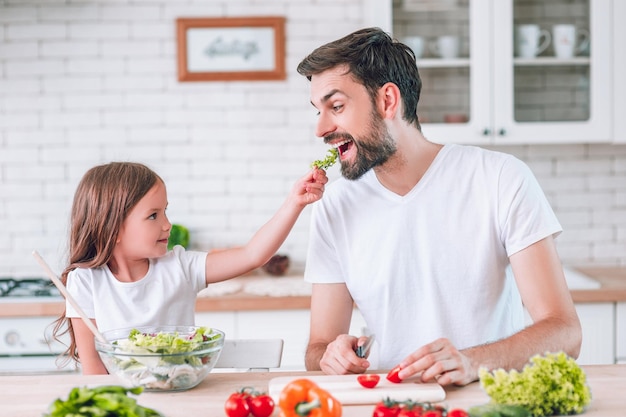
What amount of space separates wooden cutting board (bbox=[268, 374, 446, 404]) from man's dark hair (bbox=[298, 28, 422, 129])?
938mm

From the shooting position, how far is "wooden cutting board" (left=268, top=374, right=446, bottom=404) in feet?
5.64

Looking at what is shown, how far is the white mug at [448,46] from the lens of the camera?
373cm

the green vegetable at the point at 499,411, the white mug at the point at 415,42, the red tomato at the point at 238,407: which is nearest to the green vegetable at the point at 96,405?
the red tomato at the point at 238,407

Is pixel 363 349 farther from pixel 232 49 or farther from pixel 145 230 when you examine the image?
pixel 232 49

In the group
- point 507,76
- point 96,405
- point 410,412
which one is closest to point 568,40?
point 507,76

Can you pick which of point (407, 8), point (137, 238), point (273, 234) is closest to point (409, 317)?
point (273, 234)

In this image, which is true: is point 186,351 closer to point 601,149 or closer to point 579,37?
point 579,37

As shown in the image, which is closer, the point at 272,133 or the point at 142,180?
the point at 142,180

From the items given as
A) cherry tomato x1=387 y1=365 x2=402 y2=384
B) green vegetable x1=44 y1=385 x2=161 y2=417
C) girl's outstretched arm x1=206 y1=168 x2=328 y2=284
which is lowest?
cherry tomato x1=387 y1=365 x2=402 y2=384

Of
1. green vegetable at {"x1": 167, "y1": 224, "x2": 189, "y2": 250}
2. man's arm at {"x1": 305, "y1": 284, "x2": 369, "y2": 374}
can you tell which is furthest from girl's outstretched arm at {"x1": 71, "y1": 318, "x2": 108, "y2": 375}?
green vegetable at {"x1": 167, "y1": 224, "x2": 189, "y2": 250}

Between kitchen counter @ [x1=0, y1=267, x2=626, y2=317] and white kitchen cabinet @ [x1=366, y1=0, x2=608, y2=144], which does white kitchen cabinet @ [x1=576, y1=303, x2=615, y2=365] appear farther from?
white kitchen cabinet @ [x1=366, y1=0, x2=608, y2=144]

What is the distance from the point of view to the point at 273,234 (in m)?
2.45

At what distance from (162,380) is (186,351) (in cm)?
8

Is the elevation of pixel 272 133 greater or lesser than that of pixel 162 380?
greater
